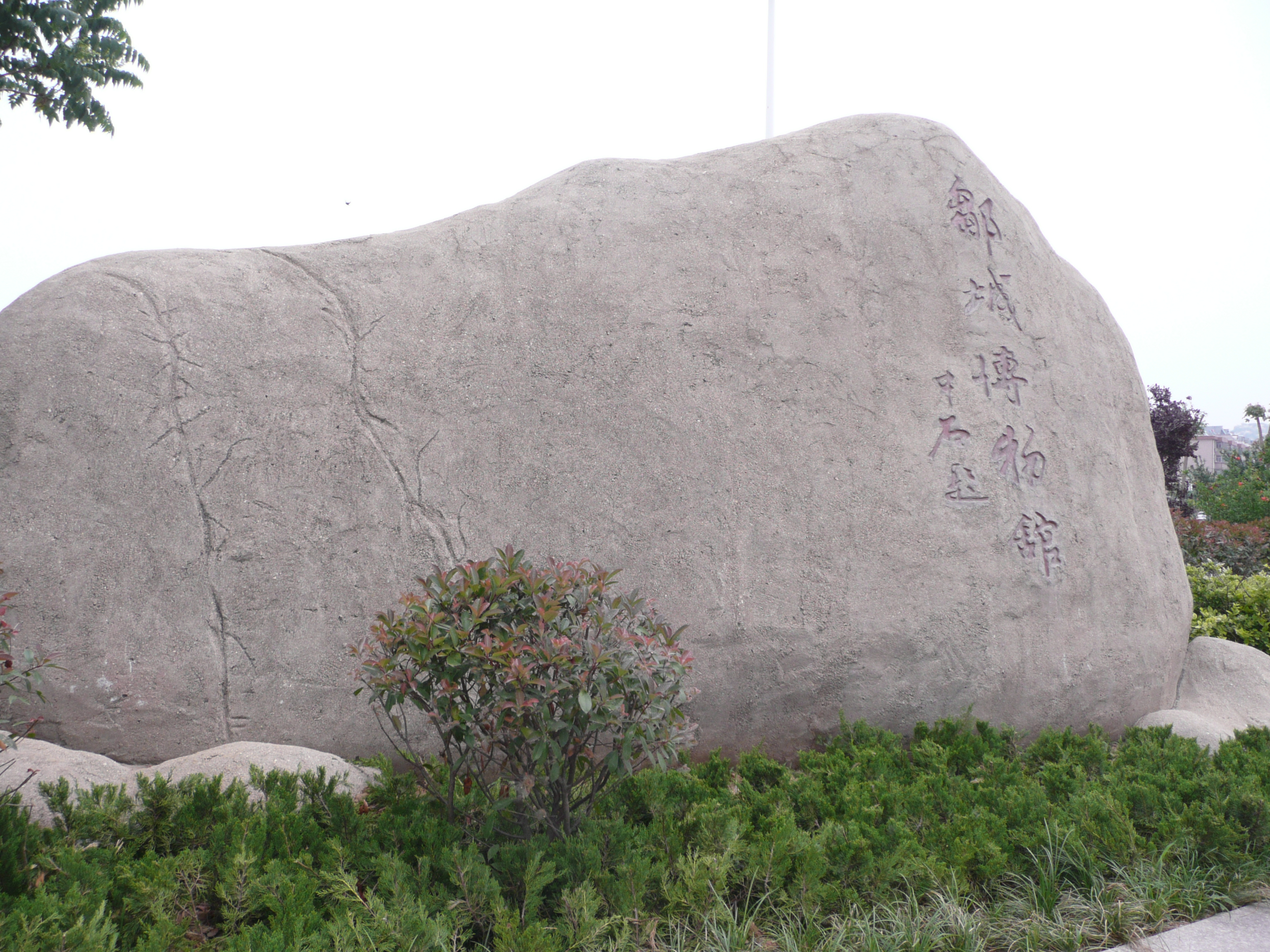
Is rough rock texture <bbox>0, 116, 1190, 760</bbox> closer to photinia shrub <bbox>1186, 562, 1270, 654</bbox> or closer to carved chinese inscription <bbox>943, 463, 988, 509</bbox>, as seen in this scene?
carved chinese inscription <bbox>943, 463, 988, 509</bbox>

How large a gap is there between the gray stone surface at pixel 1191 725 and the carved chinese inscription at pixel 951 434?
73.0 inches

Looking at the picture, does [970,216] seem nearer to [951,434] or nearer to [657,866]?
[951,434]

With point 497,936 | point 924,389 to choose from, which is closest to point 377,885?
point 497,936

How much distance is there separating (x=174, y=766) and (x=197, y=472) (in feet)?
4.53

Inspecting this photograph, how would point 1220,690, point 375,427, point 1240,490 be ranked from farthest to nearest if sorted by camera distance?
point 1240,490 < point 1220,690 < point 375,427

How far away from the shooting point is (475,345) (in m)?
4.55

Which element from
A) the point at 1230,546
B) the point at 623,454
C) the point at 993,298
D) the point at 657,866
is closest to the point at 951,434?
the point at 993,298

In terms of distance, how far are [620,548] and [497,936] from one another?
2.14 metres

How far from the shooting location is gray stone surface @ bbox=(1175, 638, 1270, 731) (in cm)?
520

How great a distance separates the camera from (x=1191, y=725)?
4789 millimetres

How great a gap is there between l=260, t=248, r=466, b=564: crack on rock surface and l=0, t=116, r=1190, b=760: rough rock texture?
0.02 m

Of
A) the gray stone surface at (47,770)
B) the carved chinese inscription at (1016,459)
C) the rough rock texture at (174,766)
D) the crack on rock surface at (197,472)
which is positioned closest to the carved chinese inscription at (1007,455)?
the carved chinese inscription at (1016,459)

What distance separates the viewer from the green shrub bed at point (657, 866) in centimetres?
255

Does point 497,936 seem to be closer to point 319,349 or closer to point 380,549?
point 380,549
